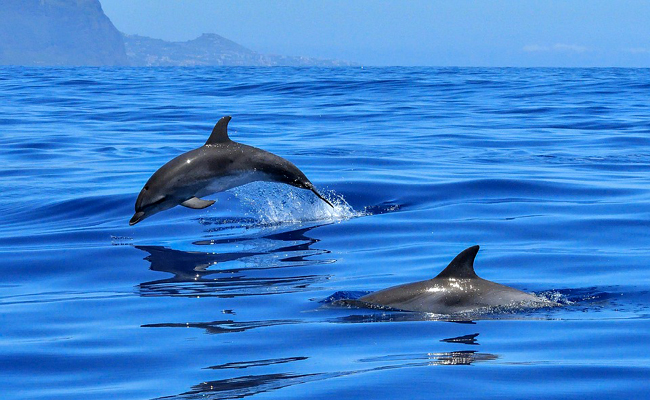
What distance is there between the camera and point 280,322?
21.5ft

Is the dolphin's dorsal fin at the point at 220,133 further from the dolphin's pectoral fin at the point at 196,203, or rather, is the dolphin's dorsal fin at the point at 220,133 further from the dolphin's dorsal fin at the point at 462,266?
the dolphin's dorsal fin at the point at 462,266

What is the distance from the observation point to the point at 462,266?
6.63 meters

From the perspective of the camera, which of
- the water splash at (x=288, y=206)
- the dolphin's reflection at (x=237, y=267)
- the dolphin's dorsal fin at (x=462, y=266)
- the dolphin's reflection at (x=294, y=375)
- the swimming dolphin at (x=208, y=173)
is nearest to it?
the dolphin's reflection at (x=294, y=375)

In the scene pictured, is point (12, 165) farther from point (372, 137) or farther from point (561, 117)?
point (561, 117)

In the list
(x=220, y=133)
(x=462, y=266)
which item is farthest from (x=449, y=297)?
(x=220, y=133)

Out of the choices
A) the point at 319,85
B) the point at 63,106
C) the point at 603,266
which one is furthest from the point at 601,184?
the point at 319,85

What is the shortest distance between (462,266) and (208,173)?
3727 mm

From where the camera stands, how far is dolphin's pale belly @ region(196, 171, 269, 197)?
9570mm

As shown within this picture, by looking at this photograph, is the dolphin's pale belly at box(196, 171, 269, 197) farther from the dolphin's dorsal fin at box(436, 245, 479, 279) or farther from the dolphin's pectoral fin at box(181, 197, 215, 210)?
the dolphin's dorsal fin at box(436, 245, 479, 279)

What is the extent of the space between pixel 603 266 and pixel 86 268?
5030 millimetres

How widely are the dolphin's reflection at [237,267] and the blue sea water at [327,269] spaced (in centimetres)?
3

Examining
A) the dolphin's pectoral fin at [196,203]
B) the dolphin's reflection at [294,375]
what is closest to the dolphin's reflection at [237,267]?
the dolphin's pectoral fin at [196,203]

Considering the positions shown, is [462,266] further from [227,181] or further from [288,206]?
[288,206]

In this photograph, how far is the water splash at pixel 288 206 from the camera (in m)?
11.6
